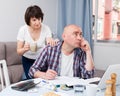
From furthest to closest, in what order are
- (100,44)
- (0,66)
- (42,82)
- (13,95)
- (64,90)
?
(100,44), (0,66), (42,82), (64,90), (13,95)

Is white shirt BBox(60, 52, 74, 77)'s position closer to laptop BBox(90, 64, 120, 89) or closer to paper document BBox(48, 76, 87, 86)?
paper document BBox(48, 76, 87, 86)

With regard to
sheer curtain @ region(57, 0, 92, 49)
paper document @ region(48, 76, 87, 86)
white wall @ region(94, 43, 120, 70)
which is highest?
sheer curtain @ region(57, 0, 92, 49)

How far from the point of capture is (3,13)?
148 inches

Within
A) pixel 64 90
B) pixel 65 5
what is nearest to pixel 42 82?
pixel 64 90

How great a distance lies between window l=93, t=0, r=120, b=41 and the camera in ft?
13.6

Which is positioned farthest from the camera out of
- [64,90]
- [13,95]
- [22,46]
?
[22,46]

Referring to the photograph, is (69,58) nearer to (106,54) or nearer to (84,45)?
(84,45)

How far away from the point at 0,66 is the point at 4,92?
50 centimetres

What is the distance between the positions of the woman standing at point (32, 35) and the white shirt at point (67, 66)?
0.53 m

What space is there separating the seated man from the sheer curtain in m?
1.95

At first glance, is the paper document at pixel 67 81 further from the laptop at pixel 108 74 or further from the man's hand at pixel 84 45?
the man's hand at pixel 84 45

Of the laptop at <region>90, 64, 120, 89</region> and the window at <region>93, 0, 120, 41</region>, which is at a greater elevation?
the window at <region>93, 0, 120, 41</region>

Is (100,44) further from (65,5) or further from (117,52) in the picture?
(65,5)

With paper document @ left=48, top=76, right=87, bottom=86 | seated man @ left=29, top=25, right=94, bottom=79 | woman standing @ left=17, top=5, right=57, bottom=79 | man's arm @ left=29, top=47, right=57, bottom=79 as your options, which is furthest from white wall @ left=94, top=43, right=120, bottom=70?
paper document @ left=48, top=76, right=87, bottom=86
